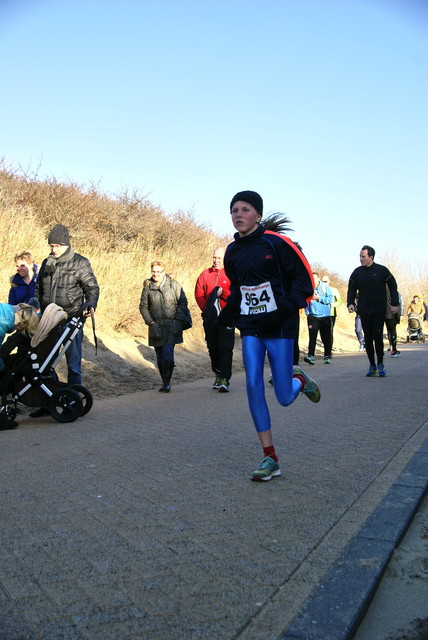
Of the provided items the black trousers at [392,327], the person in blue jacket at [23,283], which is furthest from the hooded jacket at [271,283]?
the black trousers at [392,327]

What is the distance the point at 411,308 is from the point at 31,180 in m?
14.9

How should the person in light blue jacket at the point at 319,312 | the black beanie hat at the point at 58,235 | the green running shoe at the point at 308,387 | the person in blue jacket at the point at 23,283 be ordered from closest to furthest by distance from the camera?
the green running shoe at the point at 308,387, the black beanie hat at the point at 58,235, the person in blue jacket at the point at 23,283, the person in light blue jacket at the point at 319,312

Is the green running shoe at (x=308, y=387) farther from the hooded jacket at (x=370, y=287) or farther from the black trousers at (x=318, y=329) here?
the black trousers at (x=318, y=329)

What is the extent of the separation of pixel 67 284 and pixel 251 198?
14.8ft

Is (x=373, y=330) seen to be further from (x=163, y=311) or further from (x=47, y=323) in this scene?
(x=47, y=323)

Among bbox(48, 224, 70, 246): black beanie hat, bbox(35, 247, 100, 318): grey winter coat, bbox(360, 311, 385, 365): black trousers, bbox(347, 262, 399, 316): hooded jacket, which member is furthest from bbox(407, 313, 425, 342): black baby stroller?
bbox(48, 224, 70, 246): black beanie hat

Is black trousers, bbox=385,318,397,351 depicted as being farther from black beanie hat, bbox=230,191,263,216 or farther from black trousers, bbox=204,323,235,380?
black beanie hat, bbox=230,191,263,216

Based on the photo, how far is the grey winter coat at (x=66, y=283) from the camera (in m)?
9.38

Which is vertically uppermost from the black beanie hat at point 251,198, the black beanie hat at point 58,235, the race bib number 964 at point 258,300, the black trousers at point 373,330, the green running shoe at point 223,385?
the black beanie hat at point 58,235

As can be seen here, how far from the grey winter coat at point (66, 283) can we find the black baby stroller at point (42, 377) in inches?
38.8

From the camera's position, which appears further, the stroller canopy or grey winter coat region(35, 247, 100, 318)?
grey winter coat region(35, 247, 100, 318)

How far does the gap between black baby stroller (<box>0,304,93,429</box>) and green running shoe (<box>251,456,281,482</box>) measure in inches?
137

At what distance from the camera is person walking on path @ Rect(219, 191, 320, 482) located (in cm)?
541

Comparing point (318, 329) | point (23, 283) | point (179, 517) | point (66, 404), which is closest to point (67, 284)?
point (23, 283)
